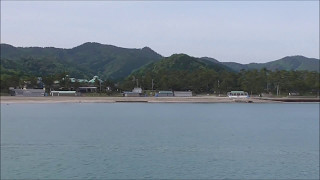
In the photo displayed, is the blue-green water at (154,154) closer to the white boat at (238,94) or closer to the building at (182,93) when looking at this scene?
the white boat at (238,94)

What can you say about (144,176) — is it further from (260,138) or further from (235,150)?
(260,138)

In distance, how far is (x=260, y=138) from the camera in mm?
37500

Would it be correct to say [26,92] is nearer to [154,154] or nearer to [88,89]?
[88,89]

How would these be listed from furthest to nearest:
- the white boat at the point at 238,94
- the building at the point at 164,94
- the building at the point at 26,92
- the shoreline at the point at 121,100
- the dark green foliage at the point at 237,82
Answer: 1. the dark green foliage at the point at 237,82
2. the building at the point at 164,94
3. the white boat at the point at 238,94
4. the building at the point at 26,92
5. the shoreline at the point at 121,100

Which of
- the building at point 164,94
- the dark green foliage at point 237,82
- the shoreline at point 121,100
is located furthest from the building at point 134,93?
the shoreline at point 121,100

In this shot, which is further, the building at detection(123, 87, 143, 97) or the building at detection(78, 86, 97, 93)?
the building at detection(78, 86, 97, 93)

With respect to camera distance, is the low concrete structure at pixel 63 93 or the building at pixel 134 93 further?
the building at pixel 134 93

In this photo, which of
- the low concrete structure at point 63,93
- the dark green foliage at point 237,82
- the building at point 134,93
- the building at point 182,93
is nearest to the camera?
the low concrete structure at point 63,93

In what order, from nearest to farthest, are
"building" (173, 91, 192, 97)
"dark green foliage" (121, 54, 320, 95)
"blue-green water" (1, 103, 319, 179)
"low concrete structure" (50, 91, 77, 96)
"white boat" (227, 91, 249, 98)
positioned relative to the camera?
"blue-green water" (1, 103, 319, 179), "low concrete structure" (50, 91, 77, 96), "white boat" (227, 91, 249, 98), "dark green foliage" (121, 54, 320, 95), "building" (173, 91, 192, 97)

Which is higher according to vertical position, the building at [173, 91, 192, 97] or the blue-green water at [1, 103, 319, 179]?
the building at [173, 91, 192, 97]

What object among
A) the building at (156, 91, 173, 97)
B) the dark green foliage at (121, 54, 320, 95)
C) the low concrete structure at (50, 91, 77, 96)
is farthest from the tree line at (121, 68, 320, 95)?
the low concrete structure at (50, 91, 77, 96)

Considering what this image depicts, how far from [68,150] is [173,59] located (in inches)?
6134

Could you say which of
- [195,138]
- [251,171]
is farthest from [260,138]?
[251,171]

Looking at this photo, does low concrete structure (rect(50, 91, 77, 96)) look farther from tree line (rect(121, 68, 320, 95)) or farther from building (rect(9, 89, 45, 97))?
tree line (rect(121, 68, 320, 95))
